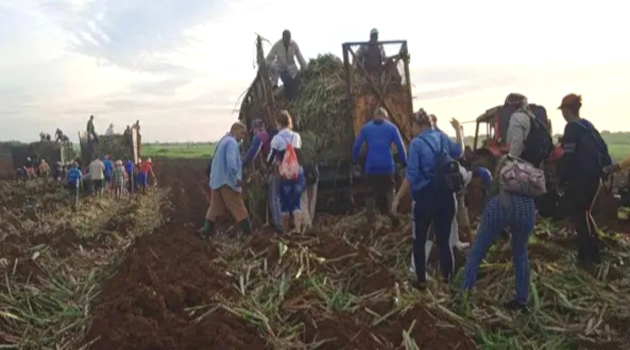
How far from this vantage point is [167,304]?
5809 millimetres

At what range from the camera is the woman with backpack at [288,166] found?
29.8 ft

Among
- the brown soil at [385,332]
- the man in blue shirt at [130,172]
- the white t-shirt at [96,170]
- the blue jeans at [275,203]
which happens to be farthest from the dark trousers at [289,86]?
the man in blue shirt at [130,172]

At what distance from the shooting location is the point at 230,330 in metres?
5.05

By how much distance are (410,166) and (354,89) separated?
5221mm

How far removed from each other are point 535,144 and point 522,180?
3.23 ft

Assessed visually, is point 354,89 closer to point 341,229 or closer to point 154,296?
point 341,229

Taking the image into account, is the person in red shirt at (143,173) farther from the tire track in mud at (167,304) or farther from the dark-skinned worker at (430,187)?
the dark-skinned worker at (430,187)

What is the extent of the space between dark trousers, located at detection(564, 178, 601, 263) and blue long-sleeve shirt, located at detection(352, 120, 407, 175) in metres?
2.47

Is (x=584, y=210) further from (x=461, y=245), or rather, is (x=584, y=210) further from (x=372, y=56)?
(x=372, y=56)

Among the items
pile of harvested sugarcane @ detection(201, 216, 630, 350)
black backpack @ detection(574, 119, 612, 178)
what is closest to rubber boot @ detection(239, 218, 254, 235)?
pile of harvested sugarcane @ detection(201, 216, 630, 350)

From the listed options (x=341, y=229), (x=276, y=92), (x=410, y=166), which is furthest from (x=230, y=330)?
(x=276, y=92)

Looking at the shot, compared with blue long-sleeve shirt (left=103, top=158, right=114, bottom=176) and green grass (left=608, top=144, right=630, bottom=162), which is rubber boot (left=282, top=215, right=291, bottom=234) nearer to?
blue long-sleeve shirt (left=103, top=158, right=114, bottom=176)

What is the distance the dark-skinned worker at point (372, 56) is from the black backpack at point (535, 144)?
17.2 feet

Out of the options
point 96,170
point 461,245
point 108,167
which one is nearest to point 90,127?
point 108,167
